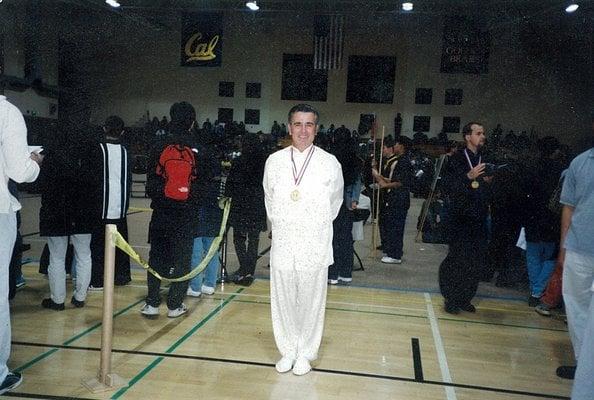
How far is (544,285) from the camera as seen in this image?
527 cm

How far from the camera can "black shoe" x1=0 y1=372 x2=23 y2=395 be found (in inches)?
114

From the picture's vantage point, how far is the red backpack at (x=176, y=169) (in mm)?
4105

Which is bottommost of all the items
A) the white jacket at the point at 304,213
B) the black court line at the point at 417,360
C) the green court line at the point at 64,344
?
the green court line at the point at 64,344

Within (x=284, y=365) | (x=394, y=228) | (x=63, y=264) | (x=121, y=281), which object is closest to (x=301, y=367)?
(x=284, y=365)

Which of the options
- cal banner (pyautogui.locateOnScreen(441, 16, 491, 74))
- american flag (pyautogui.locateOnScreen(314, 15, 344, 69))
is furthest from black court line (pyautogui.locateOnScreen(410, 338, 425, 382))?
american flag (pyautogui.locateOnScreen(314, 15, 344, 69))

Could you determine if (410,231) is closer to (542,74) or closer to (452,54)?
(452,54)

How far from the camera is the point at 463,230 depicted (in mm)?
4762

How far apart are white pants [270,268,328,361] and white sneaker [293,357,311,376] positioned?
1.4 inches

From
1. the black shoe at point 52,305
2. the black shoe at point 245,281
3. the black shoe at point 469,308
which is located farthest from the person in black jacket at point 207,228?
the black shoe at point 469,308

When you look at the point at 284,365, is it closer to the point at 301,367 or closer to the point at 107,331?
the point at 301,367

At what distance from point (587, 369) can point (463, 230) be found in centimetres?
258

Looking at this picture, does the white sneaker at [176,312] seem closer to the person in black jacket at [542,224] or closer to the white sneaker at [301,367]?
the white sneaker at [301,367]

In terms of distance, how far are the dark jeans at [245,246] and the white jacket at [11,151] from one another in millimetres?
2883

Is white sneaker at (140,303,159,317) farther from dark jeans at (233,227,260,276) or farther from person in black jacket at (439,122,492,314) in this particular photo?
person in black jacket at (439,122,492,314)
